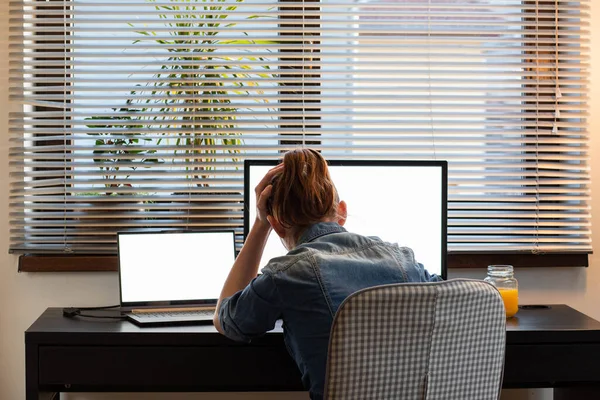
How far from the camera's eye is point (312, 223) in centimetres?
160

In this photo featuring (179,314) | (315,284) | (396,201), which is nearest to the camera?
(315,284)

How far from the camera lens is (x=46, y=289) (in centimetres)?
246

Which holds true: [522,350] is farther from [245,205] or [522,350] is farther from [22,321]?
[22,321]

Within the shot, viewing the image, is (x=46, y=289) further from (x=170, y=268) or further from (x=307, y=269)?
(x=307, y=269)

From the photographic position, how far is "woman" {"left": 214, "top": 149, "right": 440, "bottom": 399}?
57.1 inches

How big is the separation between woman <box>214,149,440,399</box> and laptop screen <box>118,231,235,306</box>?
499 millimetres

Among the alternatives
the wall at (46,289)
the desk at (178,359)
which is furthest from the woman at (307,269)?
the wall at (46,289)

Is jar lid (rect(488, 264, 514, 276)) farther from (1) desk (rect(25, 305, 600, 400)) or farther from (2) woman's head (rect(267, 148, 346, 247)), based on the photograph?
(2) woman's head (rect(267, 148, 346, 247))

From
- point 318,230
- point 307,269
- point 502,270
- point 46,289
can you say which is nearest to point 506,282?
point 502,270

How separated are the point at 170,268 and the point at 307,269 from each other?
2.86ft

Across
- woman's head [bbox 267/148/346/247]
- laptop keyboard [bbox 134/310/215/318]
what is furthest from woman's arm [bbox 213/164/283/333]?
laptop keyboard [bbox 134/310/215/318]

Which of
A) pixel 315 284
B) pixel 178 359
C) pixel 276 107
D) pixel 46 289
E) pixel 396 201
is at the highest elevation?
pixel 276 107

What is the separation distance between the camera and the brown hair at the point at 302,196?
5.23 ft

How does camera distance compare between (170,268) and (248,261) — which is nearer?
(248,261)
